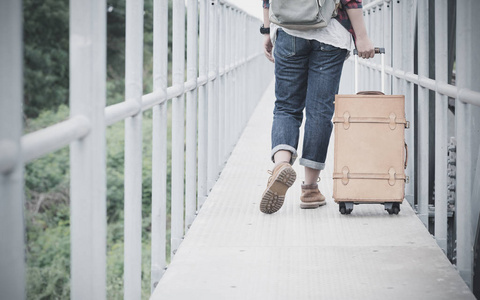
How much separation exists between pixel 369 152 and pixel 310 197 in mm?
523

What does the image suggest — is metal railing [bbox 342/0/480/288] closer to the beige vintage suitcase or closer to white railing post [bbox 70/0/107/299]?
the beige vintage suitcase

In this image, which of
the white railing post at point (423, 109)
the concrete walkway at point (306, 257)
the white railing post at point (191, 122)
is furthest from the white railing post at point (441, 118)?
the white railing post at point (191, 122)

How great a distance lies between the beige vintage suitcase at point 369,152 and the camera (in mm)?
4672

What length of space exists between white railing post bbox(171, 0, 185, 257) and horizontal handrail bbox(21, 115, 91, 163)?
207cm

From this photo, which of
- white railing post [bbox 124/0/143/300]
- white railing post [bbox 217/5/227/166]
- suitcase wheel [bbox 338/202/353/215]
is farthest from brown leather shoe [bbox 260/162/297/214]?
white railing post [bbox 217/5/227/166]

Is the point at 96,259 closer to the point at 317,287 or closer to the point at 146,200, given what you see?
the point at 317,287

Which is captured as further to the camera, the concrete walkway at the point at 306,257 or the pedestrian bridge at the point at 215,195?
the concrete walkway at the point at 306,257

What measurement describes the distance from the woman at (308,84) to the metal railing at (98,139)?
498mm

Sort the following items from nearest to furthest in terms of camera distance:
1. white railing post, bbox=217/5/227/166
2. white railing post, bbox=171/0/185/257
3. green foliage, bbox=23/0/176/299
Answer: white railing post, bbox=171/0/185/257
white railing post, bbox=217/5/227/166
green foliage, bbox=23/0/176/299

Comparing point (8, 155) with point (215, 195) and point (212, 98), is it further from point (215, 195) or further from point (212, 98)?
point (212, 98)

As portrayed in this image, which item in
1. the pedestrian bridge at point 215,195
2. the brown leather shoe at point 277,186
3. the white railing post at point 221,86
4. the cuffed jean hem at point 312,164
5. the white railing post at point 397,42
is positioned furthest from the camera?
the white railing post at point 221,86

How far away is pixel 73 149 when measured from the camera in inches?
89.3

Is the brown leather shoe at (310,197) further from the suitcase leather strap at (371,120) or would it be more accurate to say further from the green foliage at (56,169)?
the green foliage at (56,169)

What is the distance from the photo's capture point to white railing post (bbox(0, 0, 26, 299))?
157 centimetres
